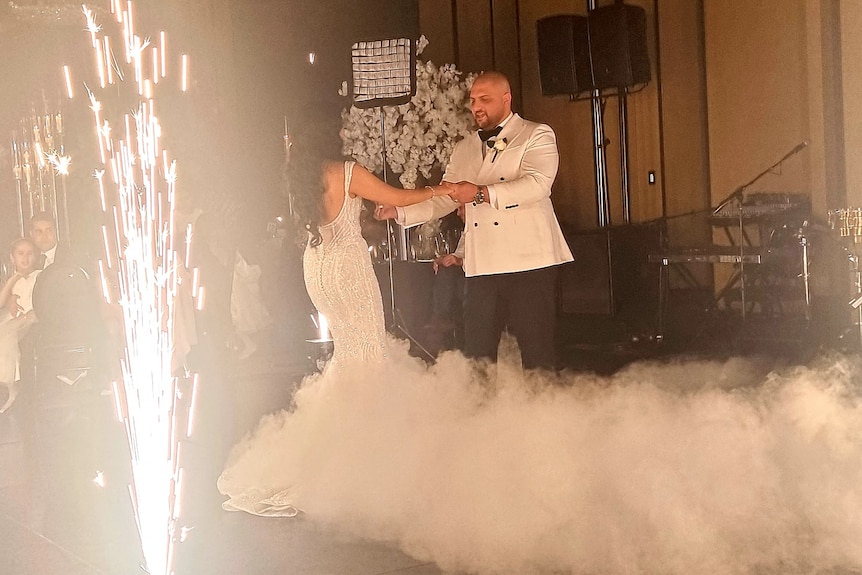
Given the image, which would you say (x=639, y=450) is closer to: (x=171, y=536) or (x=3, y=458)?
(x=171, y=536)

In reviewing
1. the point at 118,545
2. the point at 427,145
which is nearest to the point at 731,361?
the point at 427,145

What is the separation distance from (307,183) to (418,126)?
2.86 metres

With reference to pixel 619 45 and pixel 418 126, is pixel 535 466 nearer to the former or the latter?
pixel 418 126

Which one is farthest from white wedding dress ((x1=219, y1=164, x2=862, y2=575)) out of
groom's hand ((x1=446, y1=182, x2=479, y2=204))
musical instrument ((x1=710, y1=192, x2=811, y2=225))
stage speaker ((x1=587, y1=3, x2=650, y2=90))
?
stage speaker ((x1=587, y1=3, x2=650, y2=90))

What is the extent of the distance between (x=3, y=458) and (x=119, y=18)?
10.5 feet

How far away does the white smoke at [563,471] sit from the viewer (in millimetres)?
2457

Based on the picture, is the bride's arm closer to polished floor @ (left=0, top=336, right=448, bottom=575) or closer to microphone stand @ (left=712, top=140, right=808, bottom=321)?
polished floor @ (left=0, top=336, right=448, bottom=575)

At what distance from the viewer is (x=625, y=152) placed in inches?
288

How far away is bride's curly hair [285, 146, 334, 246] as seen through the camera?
3.16 meters

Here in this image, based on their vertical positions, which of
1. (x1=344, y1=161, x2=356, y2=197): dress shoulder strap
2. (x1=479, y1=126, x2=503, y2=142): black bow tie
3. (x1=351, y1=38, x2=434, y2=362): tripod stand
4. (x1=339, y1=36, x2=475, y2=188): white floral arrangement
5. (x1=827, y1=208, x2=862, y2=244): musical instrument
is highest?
(x1=351, y1=38, x2=434, y2=362): tripod stand

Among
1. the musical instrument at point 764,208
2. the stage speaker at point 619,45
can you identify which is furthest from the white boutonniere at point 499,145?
the stage speaker at point 619,45

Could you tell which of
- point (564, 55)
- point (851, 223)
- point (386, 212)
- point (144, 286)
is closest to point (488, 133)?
point (386, 212)

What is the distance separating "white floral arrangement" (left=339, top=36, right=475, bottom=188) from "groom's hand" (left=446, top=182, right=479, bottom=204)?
2.29 m

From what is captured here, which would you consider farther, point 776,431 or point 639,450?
point 776,431
